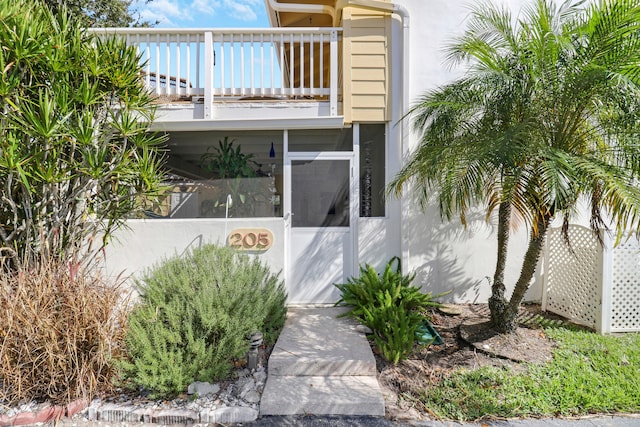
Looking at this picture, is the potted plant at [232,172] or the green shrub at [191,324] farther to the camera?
the potted plant at [232,172]

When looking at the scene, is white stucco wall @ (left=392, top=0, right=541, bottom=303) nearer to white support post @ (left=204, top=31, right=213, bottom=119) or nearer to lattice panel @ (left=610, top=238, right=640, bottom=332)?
lattice panel @ (left=610, top=238, right=640, bottom=332)

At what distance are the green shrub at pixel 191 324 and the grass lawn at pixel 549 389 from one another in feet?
6.22

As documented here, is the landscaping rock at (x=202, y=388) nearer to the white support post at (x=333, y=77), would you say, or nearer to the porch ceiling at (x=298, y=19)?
the white support post at (x=333, y=77)

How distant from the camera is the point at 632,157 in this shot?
3365mm

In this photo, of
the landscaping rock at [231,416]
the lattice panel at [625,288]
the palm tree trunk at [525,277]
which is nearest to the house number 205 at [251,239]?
the landscaping rock at [231,416]

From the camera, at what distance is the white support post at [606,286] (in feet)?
14.8

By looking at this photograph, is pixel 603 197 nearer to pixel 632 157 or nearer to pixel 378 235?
pixel 632 157

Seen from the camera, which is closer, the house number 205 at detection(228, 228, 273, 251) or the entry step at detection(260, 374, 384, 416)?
the entry step at detection(260, 374, 384, 416)

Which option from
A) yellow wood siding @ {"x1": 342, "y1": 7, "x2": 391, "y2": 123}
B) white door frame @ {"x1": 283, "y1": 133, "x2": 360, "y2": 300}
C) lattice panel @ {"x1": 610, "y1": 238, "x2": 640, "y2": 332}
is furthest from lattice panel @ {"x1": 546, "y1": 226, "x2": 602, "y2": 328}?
yellow wood siding @ {"x1": 342, "y1": 7, "x2": 391, "y2": 123}

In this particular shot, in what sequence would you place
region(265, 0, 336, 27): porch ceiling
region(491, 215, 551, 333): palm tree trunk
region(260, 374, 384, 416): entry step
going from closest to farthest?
region(260, 374, 384, 416): entry step < region(491, 215, 551, 333): palm tree trunk < region(265, 0, 336, 27): porch ceiling

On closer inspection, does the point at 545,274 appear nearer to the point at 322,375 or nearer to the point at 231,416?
the point at 322,375

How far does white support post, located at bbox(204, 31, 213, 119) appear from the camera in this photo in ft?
Result: 17.6

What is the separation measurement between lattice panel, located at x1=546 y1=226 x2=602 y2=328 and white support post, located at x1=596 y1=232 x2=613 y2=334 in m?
0.04

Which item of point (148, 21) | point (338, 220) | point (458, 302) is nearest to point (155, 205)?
point (338, 220)
